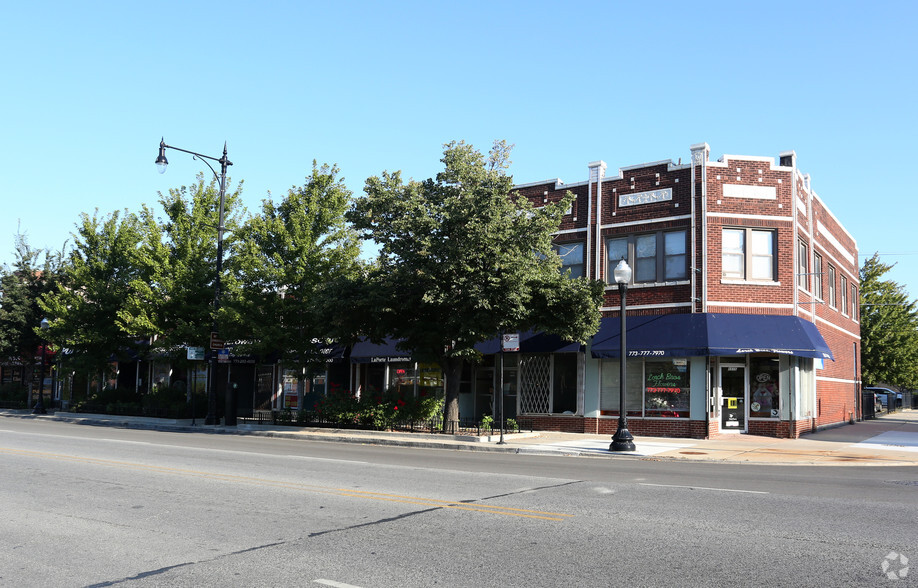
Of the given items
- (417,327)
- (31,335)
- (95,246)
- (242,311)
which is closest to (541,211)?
(417,327)

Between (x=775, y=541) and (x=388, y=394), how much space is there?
18418mm

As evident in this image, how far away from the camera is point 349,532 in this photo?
7699mm

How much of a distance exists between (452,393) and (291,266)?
7.68 metres

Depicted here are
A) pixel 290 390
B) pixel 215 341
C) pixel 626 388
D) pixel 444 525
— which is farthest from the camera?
pixel 290 390

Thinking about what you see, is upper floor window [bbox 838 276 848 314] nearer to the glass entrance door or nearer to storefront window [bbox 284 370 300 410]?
the glass entrance door

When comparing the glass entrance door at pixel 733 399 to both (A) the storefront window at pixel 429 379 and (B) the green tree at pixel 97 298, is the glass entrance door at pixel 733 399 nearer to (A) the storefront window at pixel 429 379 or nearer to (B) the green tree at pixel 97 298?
(A) the storefront window at pixel 429 379

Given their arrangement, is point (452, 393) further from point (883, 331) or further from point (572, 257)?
point (883, 331)

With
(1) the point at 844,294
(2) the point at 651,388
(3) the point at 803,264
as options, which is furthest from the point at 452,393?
(1) the point at 844,294

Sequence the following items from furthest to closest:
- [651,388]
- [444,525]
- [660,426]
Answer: [651,388], [660,426], [444,525]

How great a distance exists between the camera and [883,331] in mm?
42031

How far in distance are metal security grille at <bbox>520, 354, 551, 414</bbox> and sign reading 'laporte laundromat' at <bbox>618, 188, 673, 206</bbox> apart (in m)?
5.72

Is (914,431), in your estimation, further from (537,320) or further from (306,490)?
(306,490)

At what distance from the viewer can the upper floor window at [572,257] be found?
25.0 m

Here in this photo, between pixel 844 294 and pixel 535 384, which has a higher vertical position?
pixel 844 294
